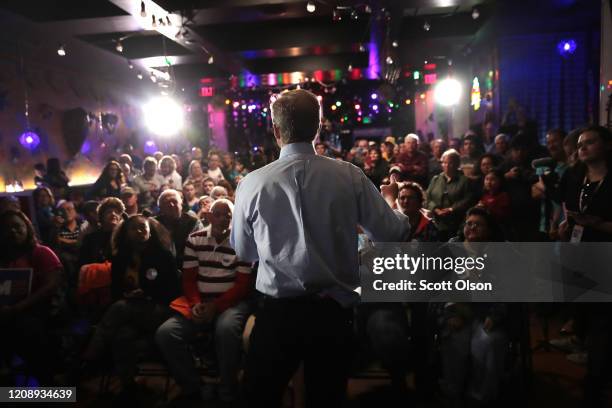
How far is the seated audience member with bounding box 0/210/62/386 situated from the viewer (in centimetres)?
297

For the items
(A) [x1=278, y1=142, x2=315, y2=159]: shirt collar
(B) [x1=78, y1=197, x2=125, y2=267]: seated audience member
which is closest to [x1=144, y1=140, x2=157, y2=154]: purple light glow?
(B) [x1=78, y1=197, x2=125, y2=267]: seated audience member

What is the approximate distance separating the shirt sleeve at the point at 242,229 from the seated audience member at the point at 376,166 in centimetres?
466

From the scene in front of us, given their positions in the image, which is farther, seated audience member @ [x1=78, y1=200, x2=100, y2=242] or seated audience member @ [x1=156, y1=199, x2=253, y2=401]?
seated audience member @ [x1=78, y1=200, x2=100, y2=242]

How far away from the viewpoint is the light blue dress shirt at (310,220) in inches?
56.7

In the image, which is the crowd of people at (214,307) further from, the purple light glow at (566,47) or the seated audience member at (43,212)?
the purple light glow at (566,47)

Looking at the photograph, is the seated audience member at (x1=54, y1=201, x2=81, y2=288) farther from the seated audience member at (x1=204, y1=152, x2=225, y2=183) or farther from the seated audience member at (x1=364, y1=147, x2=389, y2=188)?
the seated audience member at (x1=364, y1=147, x2=389, y2=188)

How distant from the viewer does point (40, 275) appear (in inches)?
123

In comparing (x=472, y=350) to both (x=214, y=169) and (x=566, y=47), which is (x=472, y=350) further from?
(x=566, y=47)

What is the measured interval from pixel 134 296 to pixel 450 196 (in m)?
3.24

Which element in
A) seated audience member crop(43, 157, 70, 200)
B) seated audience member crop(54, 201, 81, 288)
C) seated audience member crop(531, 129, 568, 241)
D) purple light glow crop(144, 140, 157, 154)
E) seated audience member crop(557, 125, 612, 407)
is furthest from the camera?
purple light glow crop(144, 140, 157, 154)

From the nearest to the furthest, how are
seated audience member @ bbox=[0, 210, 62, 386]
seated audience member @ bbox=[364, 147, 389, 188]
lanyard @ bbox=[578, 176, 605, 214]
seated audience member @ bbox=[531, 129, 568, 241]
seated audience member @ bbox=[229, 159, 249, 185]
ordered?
lanyard @ bbox=[578, 176, 605, 214]
seated audience member @ bbox=[0, 210, 62, 386]
seated audience member @ bbox=[531, 129, 568, 241]
seated audience member @ bbox=[364, 147, 389, 188]
seated audience member @ bbox=[229, 159, 249, 185]

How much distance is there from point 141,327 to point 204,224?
1.33 meters

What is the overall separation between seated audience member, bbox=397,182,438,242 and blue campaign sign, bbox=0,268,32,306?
2628mm

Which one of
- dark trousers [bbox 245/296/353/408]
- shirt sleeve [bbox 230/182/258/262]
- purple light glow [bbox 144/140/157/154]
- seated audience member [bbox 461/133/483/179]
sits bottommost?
dark trousers [bbox 245/296/353/408]
